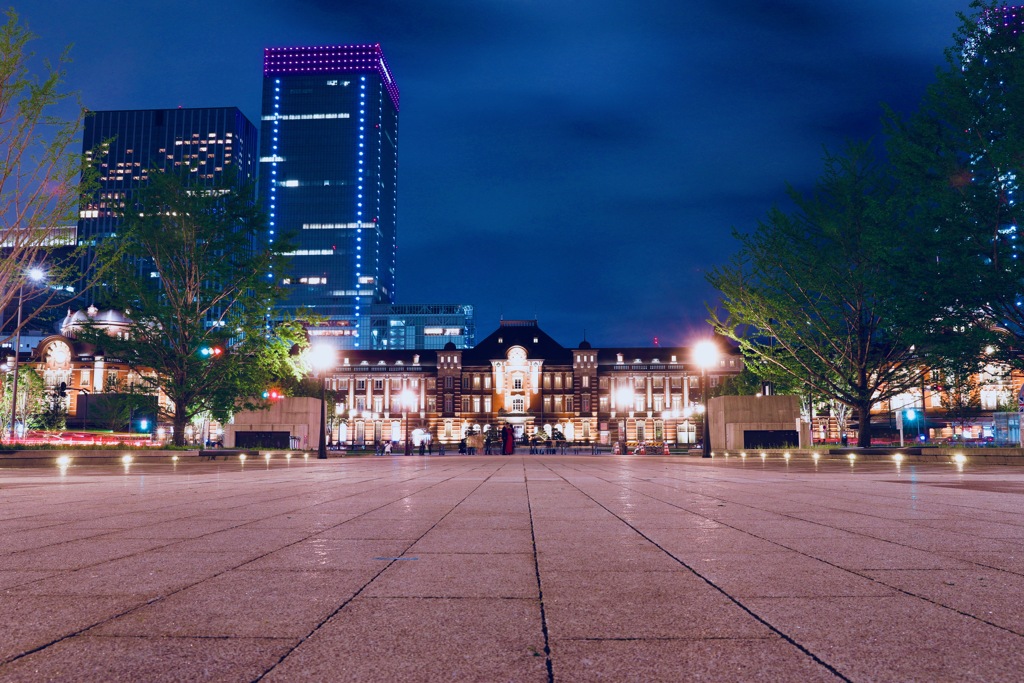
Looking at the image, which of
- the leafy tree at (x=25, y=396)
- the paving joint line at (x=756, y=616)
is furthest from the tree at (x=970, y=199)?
the leafy tree at (x=25, y=396)

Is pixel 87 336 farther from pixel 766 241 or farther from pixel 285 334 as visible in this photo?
pixel 766 241

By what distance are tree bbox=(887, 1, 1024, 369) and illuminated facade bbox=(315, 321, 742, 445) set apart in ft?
232

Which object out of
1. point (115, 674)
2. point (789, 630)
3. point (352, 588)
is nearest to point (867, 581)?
point (789, 630)

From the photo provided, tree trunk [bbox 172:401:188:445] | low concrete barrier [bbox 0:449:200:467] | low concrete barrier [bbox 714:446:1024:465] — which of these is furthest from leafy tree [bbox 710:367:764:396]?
low concrete barrier [bbox 0:449:200:467]

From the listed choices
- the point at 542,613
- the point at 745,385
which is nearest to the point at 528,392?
the point at 745,385

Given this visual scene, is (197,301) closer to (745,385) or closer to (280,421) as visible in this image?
Result: (280,421)

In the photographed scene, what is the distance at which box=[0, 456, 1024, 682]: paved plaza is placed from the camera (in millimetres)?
2637

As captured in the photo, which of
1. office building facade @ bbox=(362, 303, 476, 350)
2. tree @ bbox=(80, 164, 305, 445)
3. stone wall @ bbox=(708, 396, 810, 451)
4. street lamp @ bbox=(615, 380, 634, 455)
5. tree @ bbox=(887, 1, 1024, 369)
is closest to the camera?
tree @ bbox=(887, 1, 1024, 369)

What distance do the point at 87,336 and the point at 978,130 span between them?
112 ft

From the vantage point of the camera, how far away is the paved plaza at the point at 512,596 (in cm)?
264

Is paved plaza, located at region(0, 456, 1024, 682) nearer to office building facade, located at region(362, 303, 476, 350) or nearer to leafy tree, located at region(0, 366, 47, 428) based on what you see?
leafy tree, located at region(0, 366, 47, 428)

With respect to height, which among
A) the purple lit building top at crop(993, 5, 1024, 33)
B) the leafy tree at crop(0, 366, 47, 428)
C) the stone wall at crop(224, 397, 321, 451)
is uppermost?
the purple lit building top at crop(993, 5, 1024, 33)

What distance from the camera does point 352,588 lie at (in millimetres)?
4027

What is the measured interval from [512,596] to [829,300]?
29.3 metres
